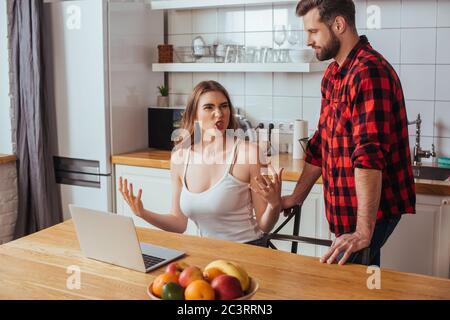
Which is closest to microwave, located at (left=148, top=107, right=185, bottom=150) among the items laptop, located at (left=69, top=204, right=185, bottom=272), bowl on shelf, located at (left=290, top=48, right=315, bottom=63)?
bowl on shelf, located at (left=290, top=48, right=315, bottom=63)

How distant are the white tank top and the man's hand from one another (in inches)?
20.3

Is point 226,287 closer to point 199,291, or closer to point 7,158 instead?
point 199,291

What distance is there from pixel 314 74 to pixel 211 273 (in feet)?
7.72

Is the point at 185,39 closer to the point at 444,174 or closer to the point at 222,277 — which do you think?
the point at 444,174

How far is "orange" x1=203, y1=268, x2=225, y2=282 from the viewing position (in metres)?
1.40

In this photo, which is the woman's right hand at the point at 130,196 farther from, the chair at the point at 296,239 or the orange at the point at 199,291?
the orange at the point at 199,291

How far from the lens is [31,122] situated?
3652mm

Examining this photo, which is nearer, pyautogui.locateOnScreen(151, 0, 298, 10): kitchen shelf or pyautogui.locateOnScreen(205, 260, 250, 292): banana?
pyautogui.locateOnScreen(205, 260, 250, 292): banana

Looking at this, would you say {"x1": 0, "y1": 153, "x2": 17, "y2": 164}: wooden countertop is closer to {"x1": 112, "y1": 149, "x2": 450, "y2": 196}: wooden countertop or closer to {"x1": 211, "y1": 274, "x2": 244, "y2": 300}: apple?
{"x1": 112, "y1": 149, "x2": 450, "y2": 196}: wooden countertop

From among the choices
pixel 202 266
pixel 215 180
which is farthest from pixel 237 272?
pixel 215 180

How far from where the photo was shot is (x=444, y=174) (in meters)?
3.12

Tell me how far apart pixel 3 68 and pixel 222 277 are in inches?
116

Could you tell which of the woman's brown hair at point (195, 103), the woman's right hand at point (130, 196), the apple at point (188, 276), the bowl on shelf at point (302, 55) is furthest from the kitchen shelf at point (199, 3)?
the apple at point (188, 276)
